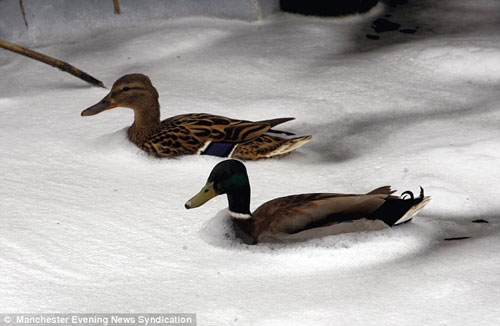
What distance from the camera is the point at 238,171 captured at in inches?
156

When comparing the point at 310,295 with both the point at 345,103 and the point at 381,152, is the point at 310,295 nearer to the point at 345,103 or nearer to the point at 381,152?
the point at 381,152

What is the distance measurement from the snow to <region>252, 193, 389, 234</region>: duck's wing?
11 cm

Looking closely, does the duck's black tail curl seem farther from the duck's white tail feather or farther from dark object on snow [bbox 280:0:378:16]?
dark object on snow [bbox 280:0:378:16]

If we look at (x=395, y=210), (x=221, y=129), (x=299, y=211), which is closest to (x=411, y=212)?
(x=395, y=210)

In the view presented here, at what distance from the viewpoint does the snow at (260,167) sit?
3520mm

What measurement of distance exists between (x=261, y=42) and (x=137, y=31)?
113cm

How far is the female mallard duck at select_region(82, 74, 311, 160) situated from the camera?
5.05 meters

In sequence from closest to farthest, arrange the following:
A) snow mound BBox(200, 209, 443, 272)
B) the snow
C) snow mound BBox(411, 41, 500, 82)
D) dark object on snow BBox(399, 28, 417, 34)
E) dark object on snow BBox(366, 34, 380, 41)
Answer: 1. the snow
2. snow mound BBox(200, 209, 443, 272)
3. snow mound BBox(411, 41, 500, 82)
4. dark object on snow BBox(366, 34, 380, 41)
5. dark object on snow BBox(399, 28, 417, 34)

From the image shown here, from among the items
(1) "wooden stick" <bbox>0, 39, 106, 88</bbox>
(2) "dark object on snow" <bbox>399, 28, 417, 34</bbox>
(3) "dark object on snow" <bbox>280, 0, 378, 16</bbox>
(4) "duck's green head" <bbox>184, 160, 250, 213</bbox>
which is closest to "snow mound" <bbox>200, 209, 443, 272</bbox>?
(4) "duck's green head" <bbox>184, 160, 250, 213</bbox>

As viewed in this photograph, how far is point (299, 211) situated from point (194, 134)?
53.1 inches

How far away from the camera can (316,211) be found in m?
3.86

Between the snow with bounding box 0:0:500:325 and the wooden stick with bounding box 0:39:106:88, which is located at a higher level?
the wooden stick with bounding box 0:39:106:88

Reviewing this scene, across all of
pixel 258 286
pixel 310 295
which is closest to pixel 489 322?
pixel 310 295

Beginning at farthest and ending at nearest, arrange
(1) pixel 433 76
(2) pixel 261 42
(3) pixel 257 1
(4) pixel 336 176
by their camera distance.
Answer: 1. (3) pixel 257 1
2. (2) pixel 261 42
3. (1) pixel 433 76
4. (4) pixel 336 176
